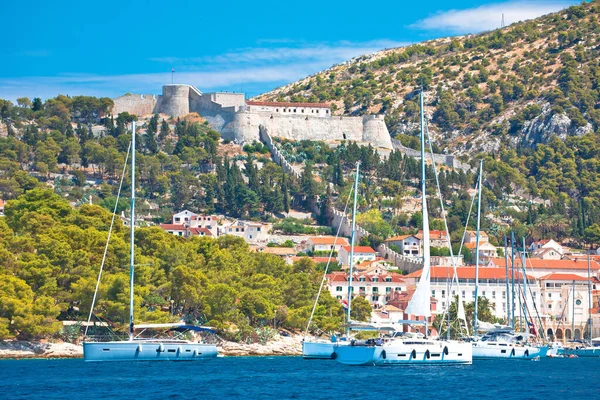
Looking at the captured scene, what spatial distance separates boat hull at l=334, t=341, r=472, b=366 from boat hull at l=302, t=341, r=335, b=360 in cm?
383

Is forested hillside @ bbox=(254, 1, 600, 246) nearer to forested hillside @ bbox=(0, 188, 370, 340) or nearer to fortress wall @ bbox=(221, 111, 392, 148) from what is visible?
fortress wall @ bbox=(221, 111, 392, 148)

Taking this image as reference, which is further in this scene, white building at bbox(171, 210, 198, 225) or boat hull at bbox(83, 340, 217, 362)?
white building at bbox(171, 210, 198, 225)

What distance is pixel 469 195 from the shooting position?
140750 millimetres

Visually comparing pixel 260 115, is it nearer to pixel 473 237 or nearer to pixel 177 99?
pixel 177 99

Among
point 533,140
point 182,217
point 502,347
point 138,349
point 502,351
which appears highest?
point 533,140

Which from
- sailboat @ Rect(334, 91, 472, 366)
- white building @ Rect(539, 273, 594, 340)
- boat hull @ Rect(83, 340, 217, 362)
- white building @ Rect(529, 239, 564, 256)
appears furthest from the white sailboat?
white building @ Rect(529, 239, 564, 256)

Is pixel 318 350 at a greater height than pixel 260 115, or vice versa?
pixel 260 115

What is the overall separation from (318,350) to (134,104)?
10054 cm

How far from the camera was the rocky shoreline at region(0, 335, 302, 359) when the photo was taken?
199 feet

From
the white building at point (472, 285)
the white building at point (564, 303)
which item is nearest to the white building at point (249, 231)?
the white building at point (472, 285)

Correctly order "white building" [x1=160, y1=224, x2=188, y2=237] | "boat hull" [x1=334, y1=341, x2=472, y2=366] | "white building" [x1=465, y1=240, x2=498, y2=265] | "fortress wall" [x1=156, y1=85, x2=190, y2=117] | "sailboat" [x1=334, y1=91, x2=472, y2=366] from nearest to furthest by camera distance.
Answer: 1. "sailboat" [x1=334, y1=91, x2=472, y2=366]
2. "boat hull" [x1=334, y1=341, x2=472, y2=366]
3. "white building" [x1=160, y1=224, x2=188, y2=237]
4. "white building" [x1=465, y1=240, x2=498, y2=265]
5. "fortress wall" [x1=156, y1=85, x2=190, y2=117]

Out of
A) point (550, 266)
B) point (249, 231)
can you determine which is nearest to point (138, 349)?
point (550, 266)

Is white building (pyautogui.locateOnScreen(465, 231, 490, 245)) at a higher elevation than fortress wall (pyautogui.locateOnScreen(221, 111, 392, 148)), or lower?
lower

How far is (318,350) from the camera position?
60906 millimetres
